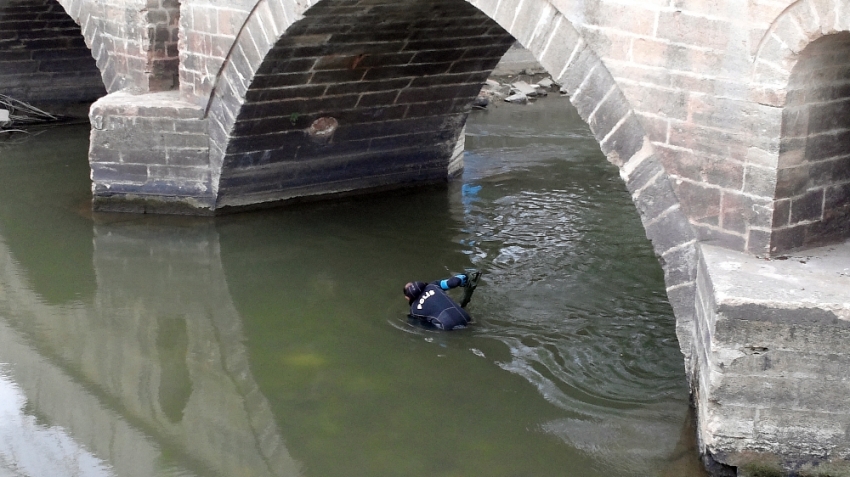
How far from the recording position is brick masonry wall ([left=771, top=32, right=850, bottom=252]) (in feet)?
14.3

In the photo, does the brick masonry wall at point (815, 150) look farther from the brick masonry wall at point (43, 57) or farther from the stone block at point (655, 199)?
the brick masonry wall at point (43, 57)

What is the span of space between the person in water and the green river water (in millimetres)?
124

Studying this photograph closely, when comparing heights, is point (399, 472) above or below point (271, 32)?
below

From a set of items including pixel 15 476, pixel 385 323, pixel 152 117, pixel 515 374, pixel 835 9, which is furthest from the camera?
pixel 152 117

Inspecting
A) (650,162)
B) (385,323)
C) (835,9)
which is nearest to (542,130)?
(385,323)

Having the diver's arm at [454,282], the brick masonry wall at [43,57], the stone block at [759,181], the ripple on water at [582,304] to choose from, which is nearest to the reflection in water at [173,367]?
the diver's arm at [454,282]

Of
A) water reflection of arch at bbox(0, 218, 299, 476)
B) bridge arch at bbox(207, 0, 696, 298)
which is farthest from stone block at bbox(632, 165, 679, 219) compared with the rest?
water reflection of arch at bbox(0, 218, 299, 476)

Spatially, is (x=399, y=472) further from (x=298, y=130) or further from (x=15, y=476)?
(x=298, y=130)

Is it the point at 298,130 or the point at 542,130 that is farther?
the point at 542,130

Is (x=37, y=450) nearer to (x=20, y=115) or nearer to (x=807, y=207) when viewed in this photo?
(x=807, y=207)

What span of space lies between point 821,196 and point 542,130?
8601 millimetres

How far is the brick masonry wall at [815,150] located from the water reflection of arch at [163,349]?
2625 millimetres

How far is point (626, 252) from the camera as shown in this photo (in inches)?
307

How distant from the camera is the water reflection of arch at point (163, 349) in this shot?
4.96m
